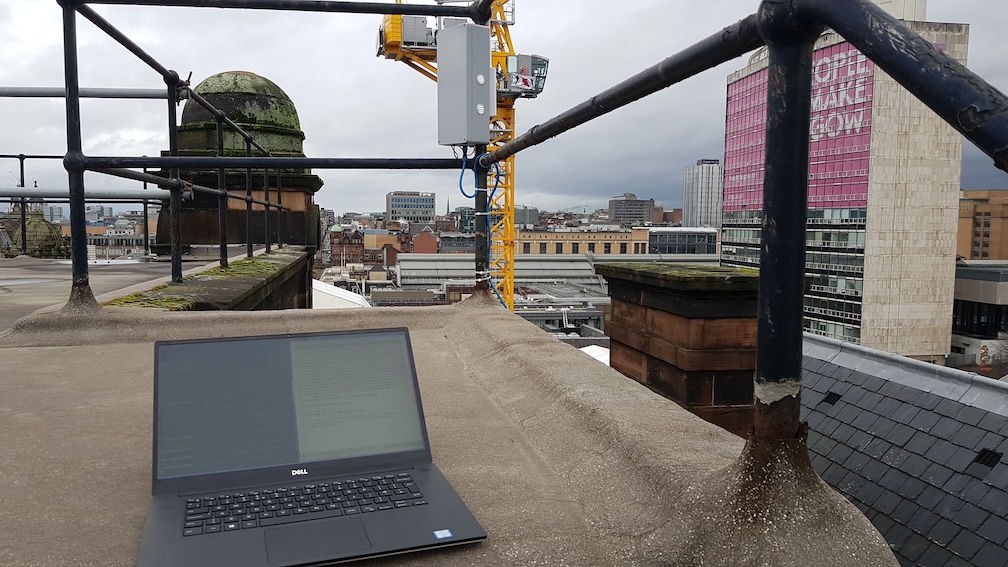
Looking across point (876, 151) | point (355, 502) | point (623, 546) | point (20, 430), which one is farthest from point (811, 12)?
point (876, 151)

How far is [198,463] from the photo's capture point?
5.01ft

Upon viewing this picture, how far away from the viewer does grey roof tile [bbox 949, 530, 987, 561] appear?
4324mm

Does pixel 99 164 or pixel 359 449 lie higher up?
pixel 99 164

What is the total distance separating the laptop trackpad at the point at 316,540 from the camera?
48.8 inches

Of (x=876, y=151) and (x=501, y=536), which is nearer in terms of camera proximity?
(x=501, y=536)

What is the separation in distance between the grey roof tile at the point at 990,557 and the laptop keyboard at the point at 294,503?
4.05m

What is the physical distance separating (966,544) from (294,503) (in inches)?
181

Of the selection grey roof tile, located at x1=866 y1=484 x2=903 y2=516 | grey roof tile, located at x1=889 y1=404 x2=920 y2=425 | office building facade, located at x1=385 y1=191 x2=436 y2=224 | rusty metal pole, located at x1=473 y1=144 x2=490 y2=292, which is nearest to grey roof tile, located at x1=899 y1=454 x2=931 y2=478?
grey roof tile, located at x1=866 y1=484 x2=903 y2=516

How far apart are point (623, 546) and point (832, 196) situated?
167ft

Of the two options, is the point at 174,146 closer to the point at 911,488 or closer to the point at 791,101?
the point at 791,101

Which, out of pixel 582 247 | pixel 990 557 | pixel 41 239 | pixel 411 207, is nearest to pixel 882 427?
pixel 990 557

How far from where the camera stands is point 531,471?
169 cm

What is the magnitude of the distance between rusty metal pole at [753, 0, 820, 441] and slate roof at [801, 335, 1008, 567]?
→ 12.8ft

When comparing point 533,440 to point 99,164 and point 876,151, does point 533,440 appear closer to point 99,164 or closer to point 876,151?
point 99,164
